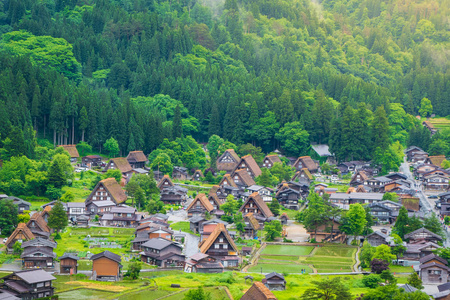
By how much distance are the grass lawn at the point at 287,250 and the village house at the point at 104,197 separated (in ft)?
58.6

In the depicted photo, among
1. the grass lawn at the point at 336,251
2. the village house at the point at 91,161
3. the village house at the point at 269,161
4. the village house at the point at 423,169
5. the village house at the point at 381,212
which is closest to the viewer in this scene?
the grass lawn at the point at 336,251

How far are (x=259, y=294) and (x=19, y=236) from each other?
2334 cm

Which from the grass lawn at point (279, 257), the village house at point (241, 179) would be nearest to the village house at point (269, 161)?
the village house at point (241, 179)

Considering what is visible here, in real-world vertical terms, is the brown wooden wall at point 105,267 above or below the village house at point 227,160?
below

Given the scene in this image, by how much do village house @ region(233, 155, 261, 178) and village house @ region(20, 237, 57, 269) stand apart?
1593 inches

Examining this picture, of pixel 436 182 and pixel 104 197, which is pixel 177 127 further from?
pixel 436 182

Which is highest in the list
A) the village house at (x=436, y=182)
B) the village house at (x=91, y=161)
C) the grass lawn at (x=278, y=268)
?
the village house at (x=91, y=161)

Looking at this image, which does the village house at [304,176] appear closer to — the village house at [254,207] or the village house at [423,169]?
the village house at [423,169]

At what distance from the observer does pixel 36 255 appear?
49.9 meters

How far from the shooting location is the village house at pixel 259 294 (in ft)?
131

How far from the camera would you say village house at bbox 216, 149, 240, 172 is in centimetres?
9088

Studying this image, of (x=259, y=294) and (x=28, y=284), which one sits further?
(x=28, y=284)

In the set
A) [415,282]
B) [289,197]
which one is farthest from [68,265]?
[289,197]

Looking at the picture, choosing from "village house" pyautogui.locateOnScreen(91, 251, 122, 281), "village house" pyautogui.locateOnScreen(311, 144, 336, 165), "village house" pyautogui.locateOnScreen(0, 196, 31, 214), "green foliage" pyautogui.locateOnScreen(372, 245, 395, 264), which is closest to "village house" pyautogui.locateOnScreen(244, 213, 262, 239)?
"green foliage" pyautogui.locateOnScreen(372, 245, 395, 264)
